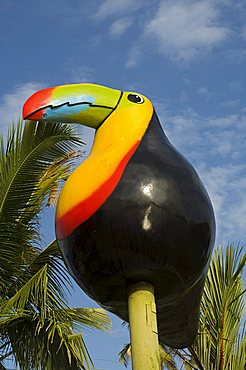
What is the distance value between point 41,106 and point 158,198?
90cm

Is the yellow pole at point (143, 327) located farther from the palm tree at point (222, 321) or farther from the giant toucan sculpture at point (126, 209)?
the palm tree at point (222, 321)

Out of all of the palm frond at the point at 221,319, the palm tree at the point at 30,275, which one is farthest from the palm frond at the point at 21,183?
the palm frond at the point at 221,319

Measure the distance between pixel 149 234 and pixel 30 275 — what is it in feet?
10.7

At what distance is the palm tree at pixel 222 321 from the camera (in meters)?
6.47

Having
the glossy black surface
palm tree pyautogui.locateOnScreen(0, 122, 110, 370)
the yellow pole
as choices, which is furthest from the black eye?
palm tree pyautogui.locateOnScreen(0, 122, 110, 370)

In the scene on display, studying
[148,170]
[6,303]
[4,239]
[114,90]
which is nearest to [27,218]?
[4,239]

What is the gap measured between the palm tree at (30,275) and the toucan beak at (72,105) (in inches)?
95.4

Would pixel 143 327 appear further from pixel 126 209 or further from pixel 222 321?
pixel 222 321

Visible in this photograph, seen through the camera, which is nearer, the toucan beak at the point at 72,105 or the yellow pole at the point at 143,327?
the yellow pole at the point at 143,327

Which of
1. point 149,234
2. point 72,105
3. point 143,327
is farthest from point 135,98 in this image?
point 143,327

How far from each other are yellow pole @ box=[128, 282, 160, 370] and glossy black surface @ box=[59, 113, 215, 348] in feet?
0.23

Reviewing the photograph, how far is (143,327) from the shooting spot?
3408mm

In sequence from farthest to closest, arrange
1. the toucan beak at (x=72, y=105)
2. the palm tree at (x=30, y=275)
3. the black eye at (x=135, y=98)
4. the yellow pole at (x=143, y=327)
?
the palm tree at (x=30, y=275)
the black eye at (x=135, y=98)
the toucan beak at (x=72, y=105)
the yellow pole at (x=143, y=327)

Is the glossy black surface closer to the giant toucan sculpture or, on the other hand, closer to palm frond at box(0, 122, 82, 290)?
the giant toucan sculpture
